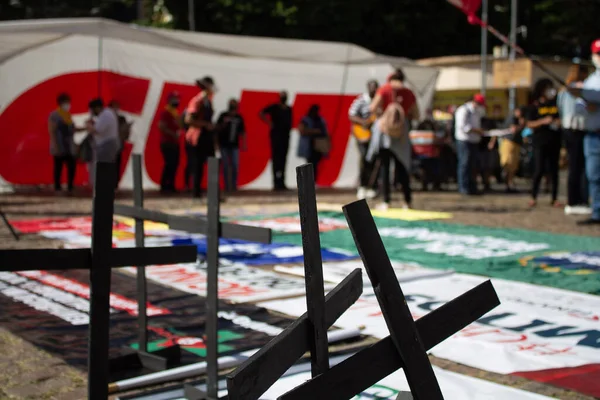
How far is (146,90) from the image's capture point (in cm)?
1508

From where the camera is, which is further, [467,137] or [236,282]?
[467,137]

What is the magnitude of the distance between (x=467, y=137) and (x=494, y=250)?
25.0 feet

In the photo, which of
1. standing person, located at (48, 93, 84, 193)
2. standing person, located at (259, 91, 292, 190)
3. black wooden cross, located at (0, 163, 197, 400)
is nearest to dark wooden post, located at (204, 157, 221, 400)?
black wooden cross, located at (0, 163, 197, 400)

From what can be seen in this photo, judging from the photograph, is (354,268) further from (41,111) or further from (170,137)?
(41,111)

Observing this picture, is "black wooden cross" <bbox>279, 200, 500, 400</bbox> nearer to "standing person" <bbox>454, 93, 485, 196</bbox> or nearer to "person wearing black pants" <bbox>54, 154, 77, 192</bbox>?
"person wearing black pants" <bbox>54, 154, 77, 192</bbox>

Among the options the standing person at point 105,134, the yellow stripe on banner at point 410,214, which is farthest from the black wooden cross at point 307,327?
the standing person at point 105,134

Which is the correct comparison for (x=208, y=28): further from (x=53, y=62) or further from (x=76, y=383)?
(x=76, y=383)

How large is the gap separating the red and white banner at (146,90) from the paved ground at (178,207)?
93cm

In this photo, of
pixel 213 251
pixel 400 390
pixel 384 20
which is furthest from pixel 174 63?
pixel 384 20

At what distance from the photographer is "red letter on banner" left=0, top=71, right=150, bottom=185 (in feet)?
47.6

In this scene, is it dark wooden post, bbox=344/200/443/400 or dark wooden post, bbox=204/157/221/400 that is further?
dark wooden post, bbox=204/157/221/400

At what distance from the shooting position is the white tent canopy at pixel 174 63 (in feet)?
45.8

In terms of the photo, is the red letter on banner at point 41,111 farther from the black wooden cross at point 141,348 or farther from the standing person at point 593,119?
the black wooden cross at point 141,348

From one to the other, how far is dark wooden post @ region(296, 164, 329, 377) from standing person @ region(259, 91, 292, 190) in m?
13.9
